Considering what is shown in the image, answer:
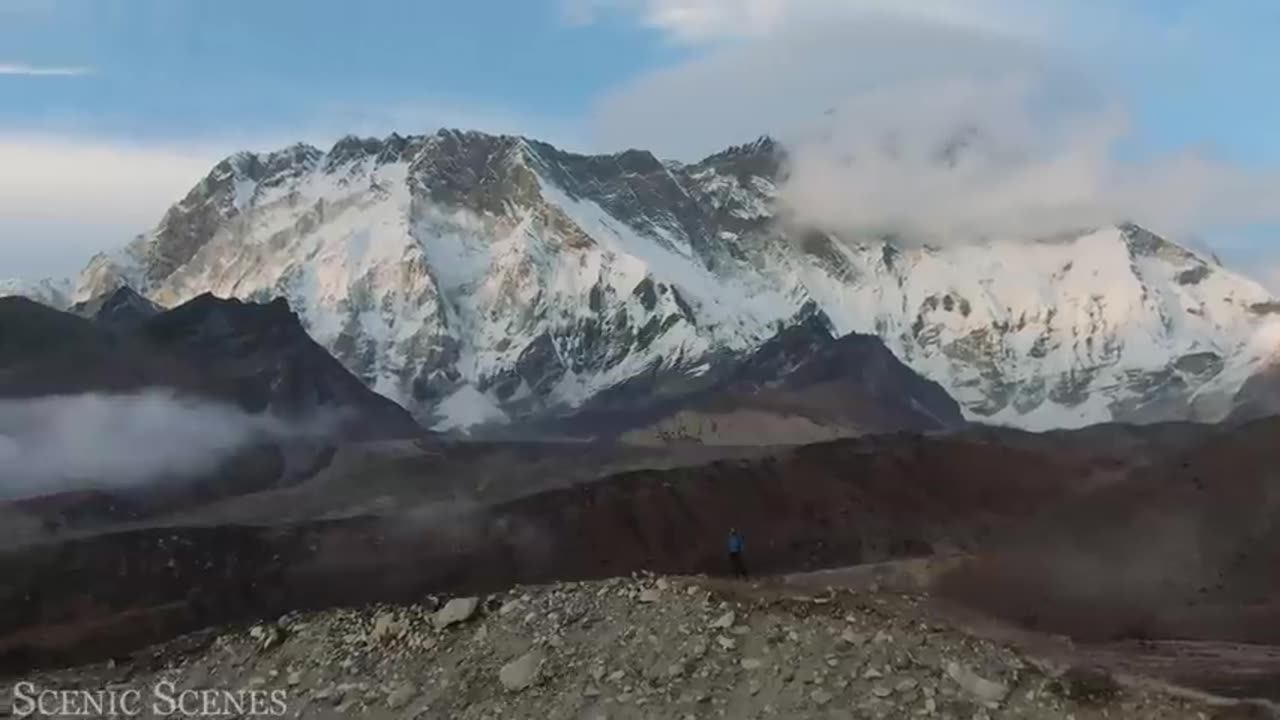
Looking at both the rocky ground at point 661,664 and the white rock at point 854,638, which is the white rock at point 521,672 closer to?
the rocky ground at point 661,664

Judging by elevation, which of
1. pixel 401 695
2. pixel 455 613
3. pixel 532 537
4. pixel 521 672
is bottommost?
pixel 532 537

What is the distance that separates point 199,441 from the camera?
17425cm

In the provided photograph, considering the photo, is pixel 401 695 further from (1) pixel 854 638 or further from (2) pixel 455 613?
(1) pixel 854 638

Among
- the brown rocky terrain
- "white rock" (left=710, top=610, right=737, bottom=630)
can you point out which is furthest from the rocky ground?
the brown rocky terrain

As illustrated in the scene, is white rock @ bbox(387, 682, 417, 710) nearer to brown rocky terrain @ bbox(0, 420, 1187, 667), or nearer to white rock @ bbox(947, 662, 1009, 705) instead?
white rock @ bbox(947, 662, 1009, 705)

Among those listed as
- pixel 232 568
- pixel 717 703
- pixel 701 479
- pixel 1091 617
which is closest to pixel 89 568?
pixel 232 568

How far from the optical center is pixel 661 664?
69.7ft

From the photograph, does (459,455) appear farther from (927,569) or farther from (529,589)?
(529,589)

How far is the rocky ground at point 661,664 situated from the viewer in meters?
20.5

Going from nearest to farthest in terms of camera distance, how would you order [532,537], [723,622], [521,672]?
[521,672] < [723,622] < [532,537]

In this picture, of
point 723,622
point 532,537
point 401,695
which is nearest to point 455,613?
point 401,695

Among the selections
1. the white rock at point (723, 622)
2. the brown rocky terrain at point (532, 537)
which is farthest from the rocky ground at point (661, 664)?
the brown rocky terrain at point (532, 537)

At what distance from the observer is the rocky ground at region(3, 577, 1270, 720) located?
20.5 metres

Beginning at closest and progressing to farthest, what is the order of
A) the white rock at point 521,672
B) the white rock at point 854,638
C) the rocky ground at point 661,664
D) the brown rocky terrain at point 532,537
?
the rocky ground at point 661,664, the white rock at point 854,638, the white rock at point 521,672, the brown rocky terrain at point 532,537
